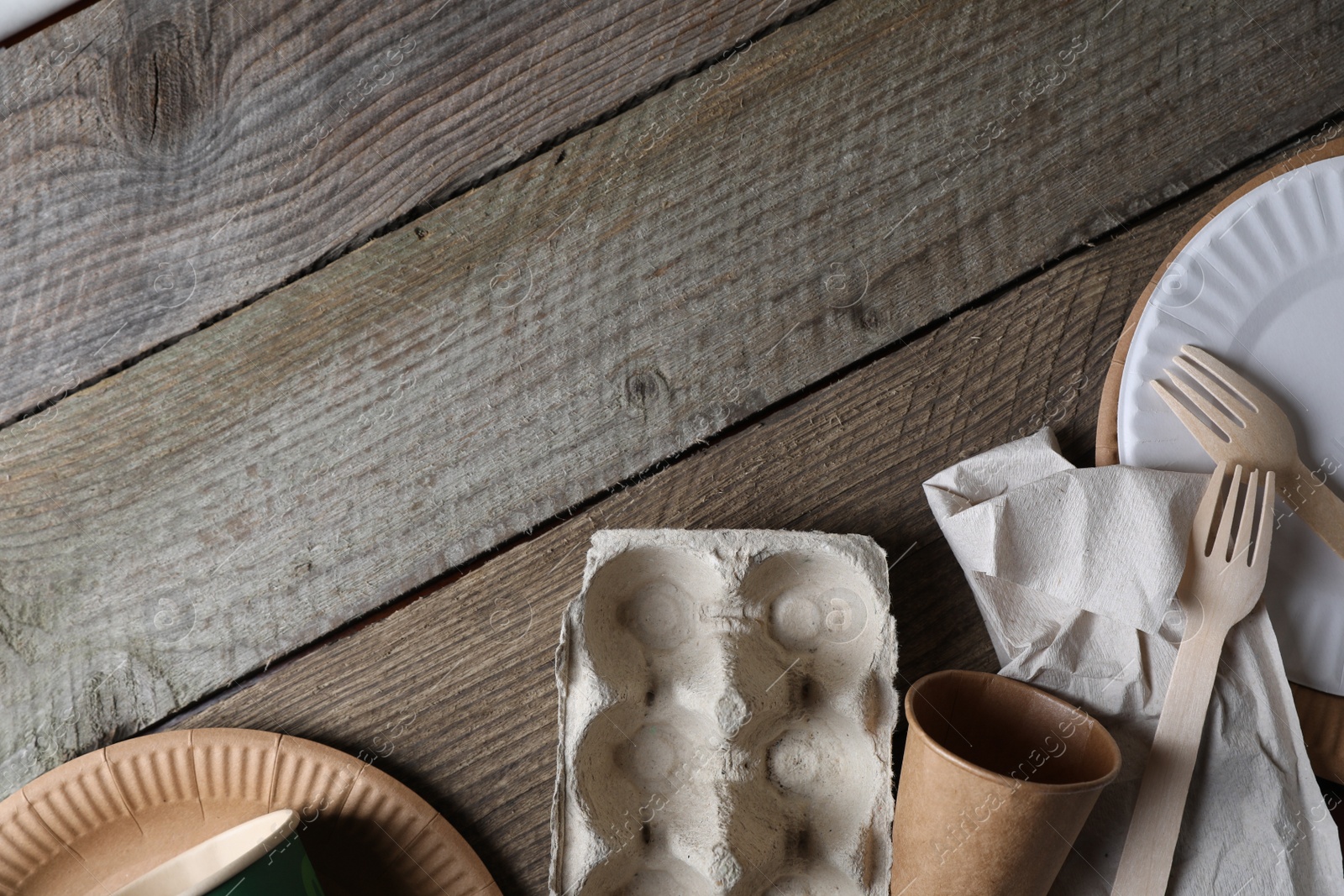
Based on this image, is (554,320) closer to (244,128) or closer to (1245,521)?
(244,128)

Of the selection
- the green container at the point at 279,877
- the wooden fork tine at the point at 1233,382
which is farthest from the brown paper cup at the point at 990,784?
the green container at the point at 279,877

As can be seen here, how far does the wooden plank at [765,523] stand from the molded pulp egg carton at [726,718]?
0.17 ft

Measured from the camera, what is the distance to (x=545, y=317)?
638 millimetres

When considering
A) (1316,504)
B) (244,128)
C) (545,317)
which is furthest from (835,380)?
(244,128)

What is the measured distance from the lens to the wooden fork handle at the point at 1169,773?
558 mm

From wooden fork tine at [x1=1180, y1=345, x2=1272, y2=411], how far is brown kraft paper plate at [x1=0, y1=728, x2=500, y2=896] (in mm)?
639

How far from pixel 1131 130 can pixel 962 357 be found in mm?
218

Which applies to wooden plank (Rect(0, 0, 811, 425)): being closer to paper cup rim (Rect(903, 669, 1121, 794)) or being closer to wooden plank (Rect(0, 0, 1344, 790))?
wooden plank (Rect(0, 0, 1344, 790))

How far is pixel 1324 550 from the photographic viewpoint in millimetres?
590

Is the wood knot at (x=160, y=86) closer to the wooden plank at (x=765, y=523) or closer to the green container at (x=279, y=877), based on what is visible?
the wooden plank at (x=765, y=523)

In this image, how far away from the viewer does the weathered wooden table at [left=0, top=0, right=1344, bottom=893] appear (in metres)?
0.64

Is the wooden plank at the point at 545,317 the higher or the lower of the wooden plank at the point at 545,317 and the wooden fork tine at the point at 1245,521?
the higher

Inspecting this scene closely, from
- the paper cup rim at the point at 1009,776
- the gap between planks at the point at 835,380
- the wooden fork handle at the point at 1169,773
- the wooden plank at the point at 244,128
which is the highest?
the wooden plank at the point at 244,128

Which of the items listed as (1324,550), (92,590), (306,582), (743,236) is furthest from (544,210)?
(1324,550)
